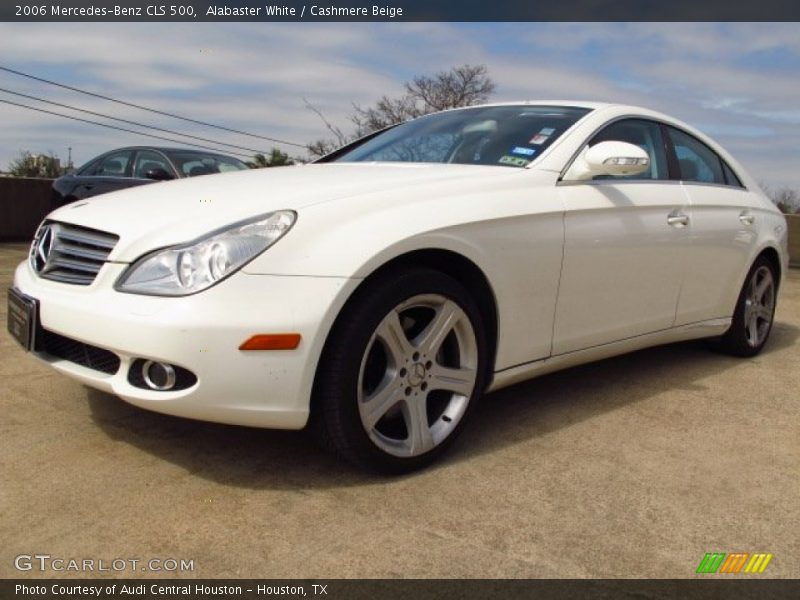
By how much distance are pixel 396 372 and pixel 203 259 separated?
2.48 feet

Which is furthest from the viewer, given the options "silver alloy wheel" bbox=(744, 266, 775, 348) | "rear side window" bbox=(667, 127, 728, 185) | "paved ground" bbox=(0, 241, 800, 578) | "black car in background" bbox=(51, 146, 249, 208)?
"black car in background" bbox=(51, 146, 249, 208)

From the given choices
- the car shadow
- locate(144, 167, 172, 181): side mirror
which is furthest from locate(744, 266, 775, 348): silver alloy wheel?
locate(144, 167, 172, 181): side mirror

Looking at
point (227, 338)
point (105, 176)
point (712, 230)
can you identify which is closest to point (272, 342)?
point (227, 338)

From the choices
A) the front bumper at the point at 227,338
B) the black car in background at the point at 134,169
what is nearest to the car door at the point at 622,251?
the front bumper at the point at 227,338

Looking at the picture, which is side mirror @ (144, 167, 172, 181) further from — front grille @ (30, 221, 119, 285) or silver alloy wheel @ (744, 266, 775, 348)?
silver alloy wheel @ (744, 266, 775, 348)

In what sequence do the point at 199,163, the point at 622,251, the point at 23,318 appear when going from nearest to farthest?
1. the point at 23,318
2. the point at 622,251
3. the point at 199,163

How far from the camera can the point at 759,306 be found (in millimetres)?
4660

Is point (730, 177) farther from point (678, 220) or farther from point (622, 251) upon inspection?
point (622, 251)

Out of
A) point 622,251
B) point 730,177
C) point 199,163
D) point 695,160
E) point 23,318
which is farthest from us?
point 199,163

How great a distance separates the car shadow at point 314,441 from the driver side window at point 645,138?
1077mm

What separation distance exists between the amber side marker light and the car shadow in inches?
21.2

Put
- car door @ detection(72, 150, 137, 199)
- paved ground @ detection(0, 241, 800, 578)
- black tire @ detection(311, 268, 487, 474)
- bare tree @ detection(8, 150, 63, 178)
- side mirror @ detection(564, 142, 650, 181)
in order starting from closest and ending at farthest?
paved ground @ detection(0, 241, 800, 578)
black tire @ detection(311, 268, 487, 474)
side mirror @ detection(564, 142, 650, 181)
car door @ detection(72, 150, 137, 199)
bare tree @ detection(8, 150, 63, 178)

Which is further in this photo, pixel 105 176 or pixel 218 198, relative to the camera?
pixel 105 176

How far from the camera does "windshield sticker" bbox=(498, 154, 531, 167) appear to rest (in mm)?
3104
